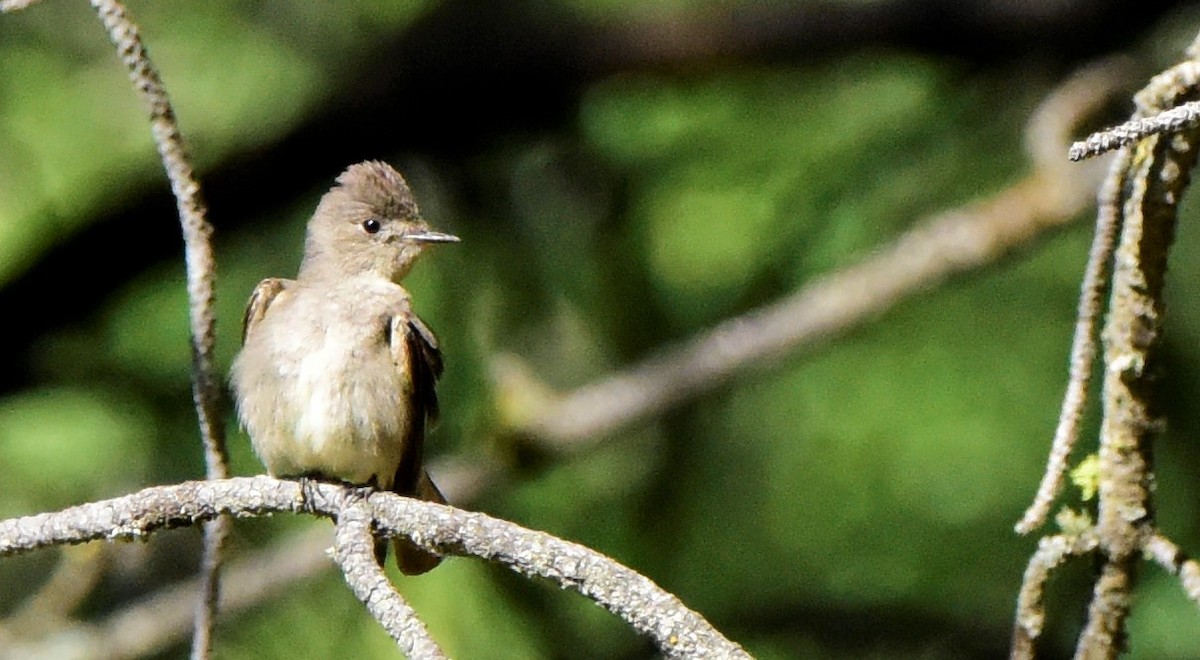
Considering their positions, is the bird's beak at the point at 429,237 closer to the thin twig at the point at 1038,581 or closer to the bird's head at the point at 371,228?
the bird's head at the point at 371,228

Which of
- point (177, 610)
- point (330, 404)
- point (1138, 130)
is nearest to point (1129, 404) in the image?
point (1138, 130)

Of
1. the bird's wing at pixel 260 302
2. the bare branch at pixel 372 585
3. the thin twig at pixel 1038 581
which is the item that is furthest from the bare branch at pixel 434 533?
the bird's wing at pixel 260 302

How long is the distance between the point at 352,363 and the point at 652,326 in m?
2.75

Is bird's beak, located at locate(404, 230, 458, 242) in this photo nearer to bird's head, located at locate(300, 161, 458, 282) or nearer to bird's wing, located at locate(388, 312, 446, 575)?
bird's head, located at locate(300, 161, 458, 282)

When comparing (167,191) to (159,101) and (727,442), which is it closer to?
→ (727,442)

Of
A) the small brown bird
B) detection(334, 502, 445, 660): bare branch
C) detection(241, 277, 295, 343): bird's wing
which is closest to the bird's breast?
the small brown bird

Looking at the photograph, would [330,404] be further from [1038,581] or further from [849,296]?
[849,296]

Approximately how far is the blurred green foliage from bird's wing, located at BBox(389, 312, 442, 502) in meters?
1.67

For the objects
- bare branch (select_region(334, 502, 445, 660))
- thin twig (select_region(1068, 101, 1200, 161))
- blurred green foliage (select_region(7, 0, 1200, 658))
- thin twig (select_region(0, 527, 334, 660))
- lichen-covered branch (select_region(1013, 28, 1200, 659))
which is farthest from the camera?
blurred green foliage (select_region(7, 0, 1200, 658))

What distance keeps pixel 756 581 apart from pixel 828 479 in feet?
1.62

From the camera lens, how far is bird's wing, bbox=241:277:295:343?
14.6ft

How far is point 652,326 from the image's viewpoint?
6824 millimetres

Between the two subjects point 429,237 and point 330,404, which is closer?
point 330,404

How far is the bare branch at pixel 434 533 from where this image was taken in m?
2.20
